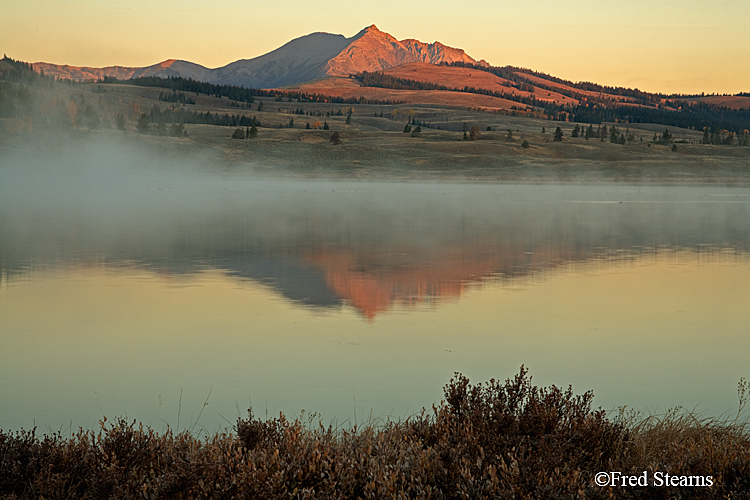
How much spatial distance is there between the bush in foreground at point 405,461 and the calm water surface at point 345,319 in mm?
1336

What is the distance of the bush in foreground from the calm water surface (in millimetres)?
1336

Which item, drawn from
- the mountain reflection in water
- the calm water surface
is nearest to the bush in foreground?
the calm water surface

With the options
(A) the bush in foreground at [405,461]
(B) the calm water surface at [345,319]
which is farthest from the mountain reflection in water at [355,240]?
(A) the bush in foreground at [405,461]

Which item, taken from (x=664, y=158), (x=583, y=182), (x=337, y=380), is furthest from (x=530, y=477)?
(x=664, y=158)

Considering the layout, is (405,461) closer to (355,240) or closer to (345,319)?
(345,319)

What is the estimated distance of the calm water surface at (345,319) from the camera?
8.08m

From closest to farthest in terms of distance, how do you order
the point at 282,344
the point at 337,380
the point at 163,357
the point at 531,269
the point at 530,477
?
the point at 530,477 → the point at 337,380 → the point at 163,357 → the point at 282,344 → the point at 531,269

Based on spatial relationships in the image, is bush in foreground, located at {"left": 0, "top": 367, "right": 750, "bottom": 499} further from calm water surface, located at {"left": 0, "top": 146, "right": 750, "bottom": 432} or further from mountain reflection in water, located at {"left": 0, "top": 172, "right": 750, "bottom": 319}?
mountain reflection in water, located at {"left": 0, "top": 172, "right": 750, "bottom": 319}

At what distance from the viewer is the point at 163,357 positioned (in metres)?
9.39

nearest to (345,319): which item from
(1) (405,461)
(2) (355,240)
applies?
(1) (405,461)

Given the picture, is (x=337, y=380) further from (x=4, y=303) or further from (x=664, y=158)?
(x=664, y=158)

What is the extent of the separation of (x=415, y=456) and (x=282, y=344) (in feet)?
15.3

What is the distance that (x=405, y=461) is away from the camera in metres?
5.38

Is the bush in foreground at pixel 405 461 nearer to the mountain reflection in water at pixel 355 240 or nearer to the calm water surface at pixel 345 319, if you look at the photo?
the calm water surface at pixel 345 319
